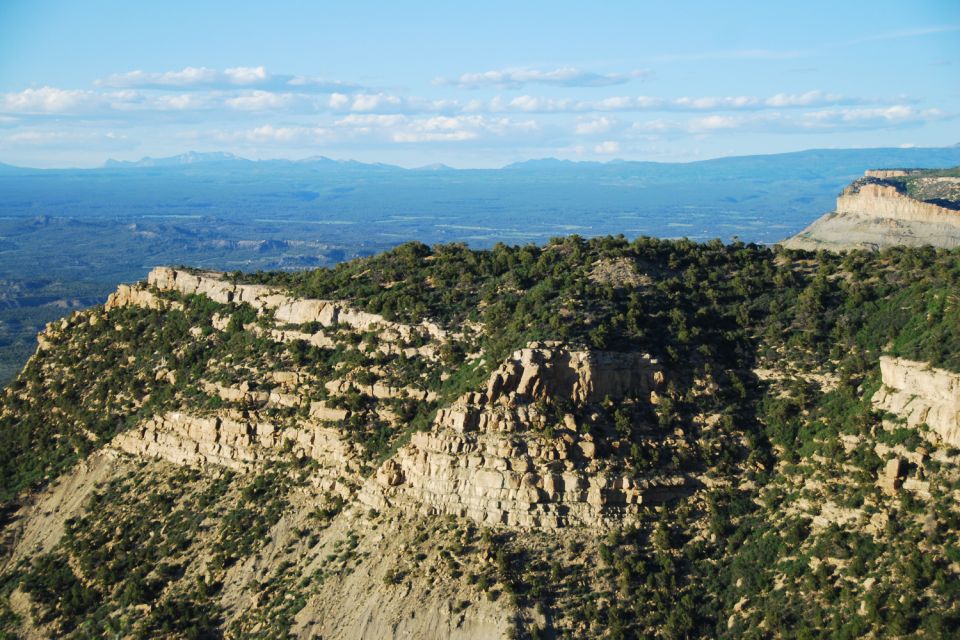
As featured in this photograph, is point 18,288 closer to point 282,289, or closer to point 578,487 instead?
point 282,289

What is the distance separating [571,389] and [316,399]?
39.8 ft

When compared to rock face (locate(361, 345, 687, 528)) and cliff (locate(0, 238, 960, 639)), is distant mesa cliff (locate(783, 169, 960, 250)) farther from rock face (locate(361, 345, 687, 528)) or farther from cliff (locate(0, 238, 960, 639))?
rock face (locate(361, 345, 687, 528))

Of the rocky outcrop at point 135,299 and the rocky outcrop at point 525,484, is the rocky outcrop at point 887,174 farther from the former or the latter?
the rocky outcrop at point 525,484

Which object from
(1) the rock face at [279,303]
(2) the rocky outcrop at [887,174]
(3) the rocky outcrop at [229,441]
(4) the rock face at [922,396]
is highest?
(2) the rocky outcrop at [887,174]

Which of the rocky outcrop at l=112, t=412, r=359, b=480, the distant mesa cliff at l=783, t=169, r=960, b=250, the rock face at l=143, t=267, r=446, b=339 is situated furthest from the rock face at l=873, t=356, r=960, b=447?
the distant mesa cliff at l=783, t=169, r=960, b=250

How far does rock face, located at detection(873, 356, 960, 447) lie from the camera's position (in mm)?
35500

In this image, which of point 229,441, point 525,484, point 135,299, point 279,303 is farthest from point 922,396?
point 135,299

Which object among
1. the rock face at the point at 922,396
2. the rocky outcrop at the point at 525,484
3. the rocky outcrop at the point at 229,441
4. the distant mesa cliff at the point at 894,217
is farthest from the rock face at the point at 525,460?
the distant mesa cliff at the point at 894,217

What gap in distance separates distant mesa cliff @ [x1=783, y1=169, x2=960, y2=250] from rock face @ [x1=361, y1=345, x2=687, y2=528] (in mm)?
60489

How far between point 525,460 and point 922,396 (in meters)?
14.6

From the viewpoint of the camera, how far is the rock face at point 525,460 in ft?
125

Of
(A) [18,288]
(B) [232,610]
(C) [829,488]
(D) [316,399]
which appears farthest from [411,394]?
(A) [18,288]

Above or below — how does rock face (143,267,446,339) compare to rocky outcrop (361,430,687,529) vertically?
above

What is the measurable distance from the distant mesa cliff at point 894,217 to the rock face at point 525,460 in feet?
198
